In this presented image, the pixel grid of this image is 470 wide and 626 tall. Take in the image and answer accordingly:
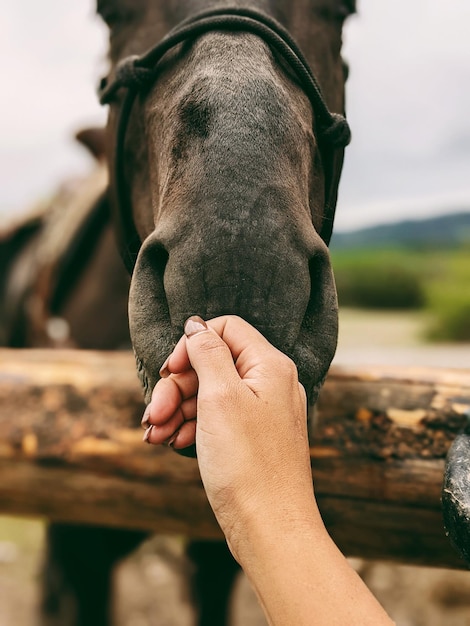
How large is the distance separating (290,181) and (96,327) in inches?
74.7

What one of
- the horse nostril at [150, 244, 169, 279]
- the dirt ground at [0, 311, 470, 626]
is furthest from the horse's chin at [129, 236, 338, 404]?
the dirt ground at [0, 311, 470, 626]

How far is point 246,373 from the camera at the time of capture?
31.9 inches

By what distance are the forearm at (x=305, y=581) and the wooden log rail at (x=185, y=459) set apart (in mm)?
676

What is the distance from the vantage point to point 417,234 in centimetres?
2641

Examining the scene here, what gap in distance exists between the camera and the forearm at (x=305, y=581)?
0.70 meters

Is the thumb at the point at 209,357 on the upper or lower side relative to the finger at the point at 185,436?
upper

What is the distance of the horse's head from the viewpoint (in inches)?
35.5

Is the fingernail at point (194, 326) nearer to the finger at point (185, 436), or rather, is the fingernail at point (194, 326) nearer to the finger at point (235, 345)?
the finger at point (235, 345)

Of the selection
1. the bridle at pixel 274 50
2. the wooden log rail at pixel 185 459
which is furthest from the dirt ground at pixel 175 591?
the bridle at pixel 274 50

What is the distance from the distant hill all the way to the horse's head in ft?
64.6

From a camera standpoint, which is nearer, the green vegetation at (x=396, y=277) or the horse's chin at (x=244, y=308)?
the horse's chin at (x=244, y=308)

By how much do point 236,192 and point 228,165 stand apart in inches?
2.1

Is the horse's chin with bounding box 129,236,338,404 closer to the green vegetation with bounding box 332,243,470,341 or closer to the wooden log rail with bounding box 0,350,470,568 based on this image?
the wooden log rail with bounding box 0,350,470,568

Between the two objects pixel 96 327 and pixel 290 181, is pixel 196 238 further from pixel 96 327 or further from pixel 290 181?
pixel 96 327
